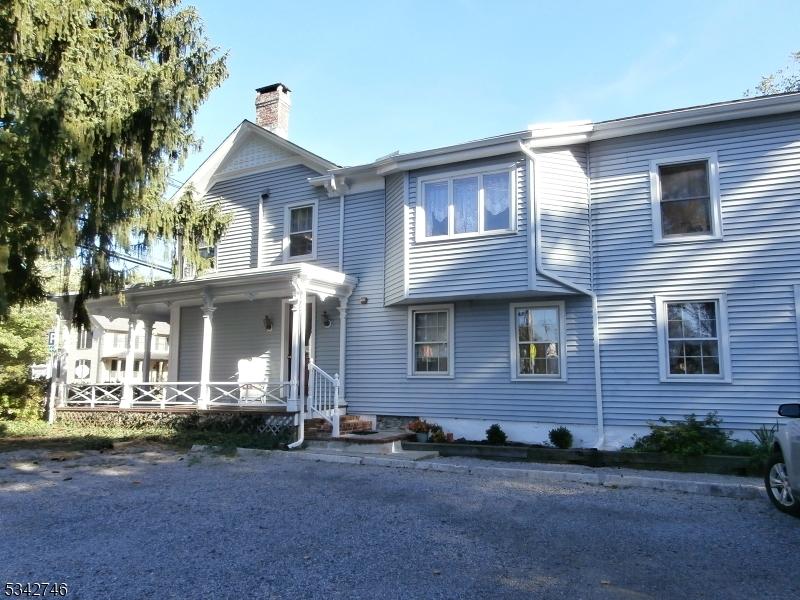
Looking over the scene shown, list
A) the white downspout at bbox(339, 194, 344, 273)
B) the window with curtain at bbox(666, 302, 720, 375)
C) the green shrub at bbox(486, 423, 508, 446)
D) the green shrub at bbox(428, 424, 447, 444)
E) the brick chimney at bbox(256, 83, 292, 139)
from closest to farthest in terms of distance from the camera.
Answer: the window with curtain at bbox(666, 302, 720, 375)
the green shrub at bbox(486, 423, 508, 446)
the green shrub at bbox(428, 424, 447, 444)
the white downspout at bbox(339, 194, 344, 273)
the brick chimney at bbox(256, 83, 292, 139)

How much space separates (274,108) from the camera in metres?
15.4

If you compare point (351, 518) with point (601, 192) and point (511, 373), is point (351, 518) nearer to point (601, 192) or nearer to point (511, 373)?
point (511, 373)

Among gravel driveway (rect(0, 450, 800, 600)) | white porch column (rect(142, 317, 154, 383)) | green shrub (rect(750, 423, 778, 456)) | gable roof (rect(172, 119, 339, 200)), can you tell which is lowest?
gravel driveway (rect(0, 450, 800, 600))

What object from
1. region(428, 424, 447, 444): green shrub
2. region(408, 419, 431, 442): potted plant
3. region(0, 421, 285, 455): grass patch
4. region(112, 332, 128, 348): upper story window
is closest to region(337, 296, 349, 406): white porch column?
region(408, 419, 431, 442): potted plant

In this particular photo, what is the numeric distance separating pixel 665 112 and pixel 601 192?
1736 mm

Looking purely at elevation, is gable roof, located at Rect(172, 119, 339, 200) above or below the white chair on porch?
above

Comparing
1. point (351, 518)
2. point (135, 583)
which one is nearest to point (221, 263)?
point (351, 518)

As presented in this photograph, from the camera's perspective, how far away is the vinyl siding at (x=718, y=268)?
9523mm

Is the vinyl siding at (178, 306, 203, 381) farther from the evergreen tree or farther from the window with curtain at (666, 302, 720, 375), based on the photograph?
the window with curtain at (666, 302, 720, 375)

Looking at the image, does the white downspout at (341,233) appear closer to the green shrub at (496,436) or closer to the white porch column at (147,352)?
the green shrub at (496,436)

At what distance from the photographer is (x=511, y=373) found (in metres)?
11.2

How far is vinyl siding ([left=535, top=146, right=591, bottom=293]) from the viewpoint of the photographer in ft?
34.9

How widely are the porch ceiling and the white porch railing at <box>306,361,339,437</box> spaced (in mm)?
1668

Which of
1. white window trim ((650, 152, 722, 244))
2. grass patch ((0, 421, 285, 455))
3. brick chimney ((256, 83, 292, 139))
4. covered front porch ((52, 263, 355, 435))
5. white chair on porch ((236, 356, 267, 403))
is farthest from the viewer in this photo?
brick chimney ((256, 83, 292, 139))
